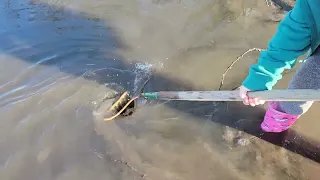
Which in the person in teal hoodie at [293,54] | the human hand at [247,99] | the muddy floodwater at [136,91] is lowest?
the muddy floodwater at [136,91]

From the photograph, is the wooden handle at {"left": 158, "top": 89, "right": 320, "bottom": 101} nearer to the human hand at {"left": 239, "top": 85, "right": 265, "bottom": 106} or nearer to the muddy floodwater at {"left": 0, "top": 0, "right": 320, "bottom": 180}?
the human hand at {"left": 239, "top": 85, "right": 265, "bottom": 106}

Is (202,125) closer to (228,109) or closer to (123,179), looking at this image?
(228,109)

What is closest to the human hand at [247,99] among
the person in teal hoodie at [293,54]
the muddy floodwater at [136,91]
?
the person in teal hoodie at [293,54]

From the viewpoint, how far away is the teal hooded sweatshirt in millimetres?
1693

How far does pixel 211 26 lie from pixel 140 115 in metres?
1.13

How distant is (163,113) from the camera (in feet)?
8.75

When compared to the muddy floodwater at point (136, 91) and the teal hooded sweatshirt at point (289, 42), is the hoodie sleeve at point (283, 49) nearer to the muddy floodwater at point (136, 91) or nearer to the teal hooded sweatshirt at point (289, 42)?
the teal hooded sweatshirt at point (289, 42)

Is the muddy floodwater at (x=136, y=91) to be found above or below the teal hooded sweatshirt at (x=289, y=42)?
below

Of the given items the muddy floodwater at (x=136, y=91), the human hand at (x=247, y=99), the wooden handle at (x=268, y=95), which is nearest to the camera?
the wooden handle at (x=268, y=95)

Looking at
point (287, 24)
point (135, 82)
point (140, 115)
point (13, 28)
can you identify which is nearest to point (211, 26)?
point (135, 82)

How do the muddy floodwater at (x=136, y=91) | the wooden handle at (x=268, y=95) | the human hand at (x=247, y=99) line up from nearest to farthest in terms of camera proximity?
the wooden handle at (x=268, y=95) < the human hand at (x=247, y=99) < the muddy floodwater at (x=136, y=91)

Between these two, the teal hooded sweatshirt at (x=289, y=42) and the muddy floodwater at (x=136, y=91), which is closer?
the teal hooded sweatshirt at (x=289, y=42)

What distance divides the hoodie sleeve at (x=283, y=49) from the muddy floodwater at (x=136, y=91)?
0.66m

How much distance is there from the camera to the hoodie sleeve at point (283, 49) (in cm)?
174
